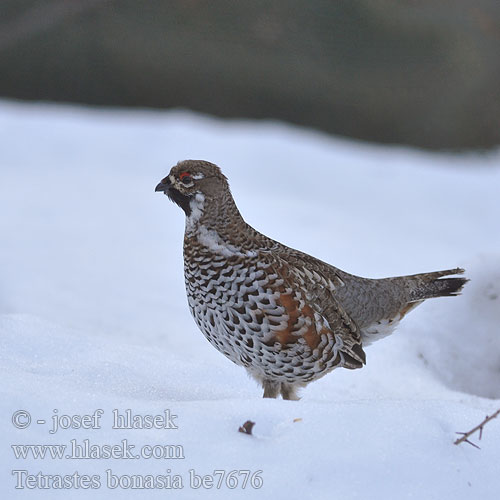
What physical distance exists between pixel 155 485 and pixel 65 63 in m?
8.80

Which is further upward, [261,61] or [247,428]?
[261,61]

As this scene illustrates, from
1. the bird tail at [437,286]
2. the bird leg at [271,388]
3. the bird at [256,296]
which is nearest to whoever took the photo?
the bird at [256,296]

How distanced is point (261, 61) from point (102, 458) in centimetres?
861

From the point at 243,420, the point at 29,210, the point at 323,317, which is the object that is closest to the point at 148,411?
the point at 243,420

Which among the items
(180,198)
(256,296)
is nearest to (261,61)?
(180,198)

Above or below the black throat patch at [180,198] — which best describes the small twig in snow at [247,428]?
below

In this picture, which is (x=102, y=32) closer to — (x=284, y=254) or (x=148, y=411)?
(x=284, y=254)

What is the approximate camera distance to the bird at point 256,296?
3150mm

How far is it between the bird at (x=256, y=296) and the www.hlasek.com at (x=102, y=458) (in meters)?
0.81

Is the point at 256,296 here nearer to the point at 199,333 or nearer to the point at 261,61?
the point at 199,333

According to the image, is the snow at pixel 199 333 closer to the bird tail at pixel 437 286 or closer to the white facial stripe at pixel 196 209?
the bird tail at pixel 437 286

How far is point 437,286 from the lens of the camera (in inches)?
153

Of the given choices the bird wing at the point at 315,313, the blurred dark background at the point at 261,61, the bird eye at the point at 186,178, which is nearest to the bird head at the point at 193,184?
the bird eye at the point at 186,178

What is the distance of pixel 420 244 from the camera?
6527mm
